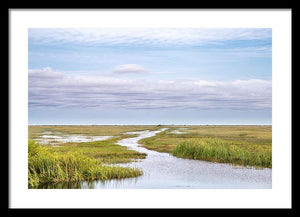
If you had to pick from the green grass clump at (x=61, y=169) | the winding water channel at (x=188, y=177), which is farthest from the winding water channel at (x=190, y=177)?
the green grass clump at (x=61, y=169)

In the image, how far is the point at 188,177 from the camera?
6348mm

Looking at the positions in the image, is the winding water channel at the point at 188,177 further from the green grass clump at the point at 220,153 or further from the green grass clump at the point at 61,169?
the green grass clump at the point at 220,153

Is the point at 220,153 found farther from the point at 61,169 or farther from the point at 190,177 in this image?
the point at 61,169

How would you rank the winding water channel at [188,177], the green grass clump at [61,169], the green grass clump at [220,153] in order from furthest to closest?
1. the green grass clump at [220,153]
2. the winding water channel at [188,177]
3. the green grass clump at [61,169]

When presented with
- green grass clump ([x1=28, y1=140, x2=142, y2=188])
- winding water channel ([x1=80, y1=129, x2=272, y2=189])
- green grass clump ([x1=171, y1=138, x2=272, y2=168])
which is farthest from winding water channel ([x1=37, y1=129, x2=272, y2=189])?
green grass clump ([x1=171, y1=138, x2=272, y2=168])

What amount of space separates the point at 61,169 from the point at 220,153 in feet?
14.7

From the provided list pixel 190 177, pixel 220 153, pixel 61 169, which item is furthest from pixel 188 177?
pixel 61 169

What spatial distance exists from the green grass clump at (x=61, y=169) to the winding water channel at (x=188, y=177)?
0.49 ft

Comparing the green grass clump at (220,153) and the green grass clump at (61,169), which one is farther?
the green grass clump at (220,153)

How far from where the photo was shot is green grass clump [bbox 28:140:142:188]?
222 inches

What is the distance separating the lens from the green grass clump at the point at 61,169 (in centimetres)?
565

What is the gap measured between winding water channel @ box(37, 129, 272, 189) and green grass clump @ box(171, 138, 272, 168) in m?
0.29

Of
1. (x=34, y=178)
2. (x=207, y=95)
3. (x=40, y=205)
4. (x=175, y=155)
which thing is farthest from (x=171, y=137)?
(x=40, y=205)
